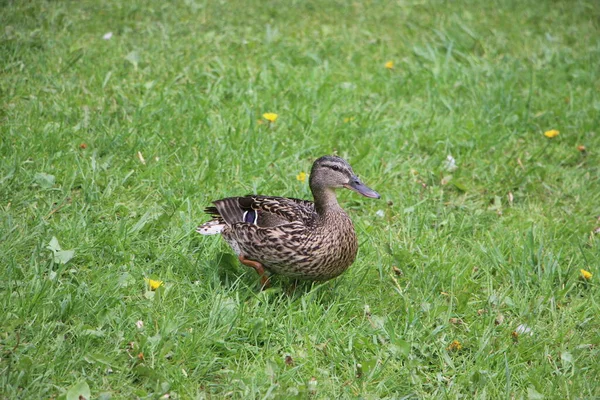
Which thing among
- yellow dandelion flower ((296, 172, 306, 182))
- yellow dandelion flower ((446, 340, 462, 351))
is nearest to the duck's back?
yellow dandelion flower ((446, 340, 462, 351))

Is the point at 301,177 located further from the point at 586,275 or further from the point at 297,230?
the point at 586,275

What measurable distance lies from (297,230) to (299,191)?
3.81ft

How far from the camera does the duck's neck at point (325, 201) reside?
4.12 metres

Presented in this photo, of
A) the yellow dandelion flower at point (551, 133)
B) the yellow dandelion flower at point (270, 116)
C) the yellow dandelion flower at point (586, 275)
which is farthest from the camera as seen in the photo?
the yellow dandelion flower at point (551, 133)

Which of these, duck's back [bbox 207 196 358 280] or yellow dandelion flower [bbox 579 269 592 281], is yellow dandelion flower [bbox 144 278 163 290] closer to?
duck's back [bbox 207 196 358 280]

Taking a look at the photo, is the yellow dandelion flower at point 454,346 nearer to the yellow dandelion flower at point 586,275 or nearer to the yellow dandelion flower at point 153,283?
the yellow dandelion flower at point 586,275

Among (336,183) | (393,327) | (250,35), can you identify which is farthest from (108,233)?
(250,35)

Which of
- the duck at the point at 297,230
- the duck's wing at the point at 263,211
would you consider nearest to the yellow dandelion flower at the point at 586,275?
the duck at the point at 297,230

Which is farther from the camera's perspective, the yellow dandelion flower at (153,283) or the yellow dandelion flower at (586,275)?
the yellow dandelion flower at (586,275)

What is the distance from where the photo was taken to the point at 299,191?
5.12m

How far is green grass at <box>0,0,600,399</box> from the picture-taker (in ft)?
11.9

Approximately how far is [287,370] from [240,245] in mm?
832

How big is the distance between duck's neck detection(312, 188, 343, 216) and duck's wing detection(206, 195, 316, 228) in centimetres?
6

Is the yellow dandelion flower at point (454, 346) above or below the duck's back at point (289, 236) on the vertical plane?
below
